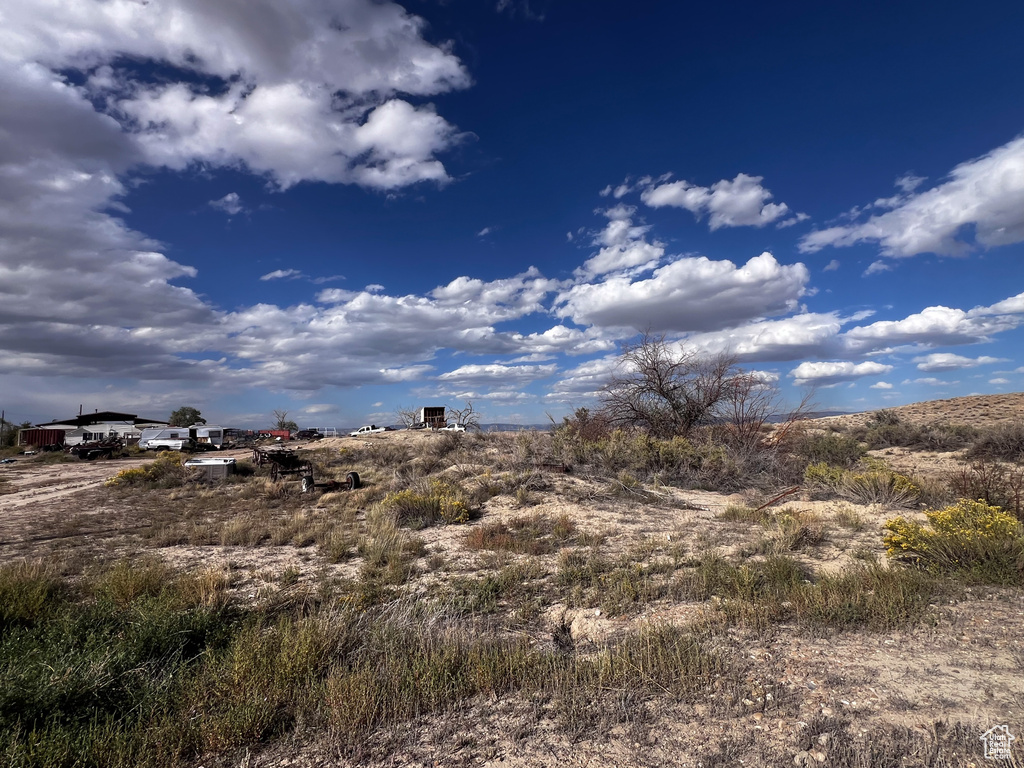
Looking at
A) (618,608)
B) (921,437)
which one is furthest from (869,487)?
(921,437)

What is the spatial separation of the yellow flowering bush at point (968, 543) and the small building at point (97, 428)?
53.8 m

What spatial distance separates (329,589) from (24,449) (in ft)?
170

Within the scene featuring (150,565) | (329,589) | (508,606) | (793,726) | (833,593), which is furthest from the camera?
(150,565)

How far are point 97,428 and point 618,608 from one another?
66.4 metres

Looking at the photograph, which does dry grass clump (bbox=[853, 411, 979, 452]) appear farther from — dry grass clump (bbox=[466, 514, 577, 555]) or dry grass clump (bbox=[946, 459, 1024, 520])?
dry grass clump (bbox=[466, 514, 577, 555])

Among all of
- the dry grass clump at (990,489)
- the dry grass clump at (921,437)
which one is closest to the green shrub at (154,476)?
the dry grass clump at (990,489)

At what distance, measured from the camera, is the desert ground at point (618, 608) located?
132 inches

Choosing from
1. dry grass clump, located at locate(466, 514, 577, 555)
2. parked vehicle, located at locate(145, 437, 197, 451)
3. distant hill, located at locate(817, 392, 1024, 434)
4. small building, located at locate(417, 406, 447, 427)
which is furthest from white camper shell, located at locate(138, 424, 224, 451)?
distant hill, located at locate(817, 392, 1024, 434)

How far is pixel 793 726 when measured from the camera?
343cm

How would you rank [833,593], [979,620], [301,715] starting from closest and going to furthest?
[301,715], [979,620], [833,593]

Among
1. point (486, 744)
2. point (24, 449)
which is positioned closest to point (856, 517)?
point (486, 744)

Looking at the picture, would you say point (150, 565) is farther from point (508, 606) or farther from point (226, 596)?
point (508, 606)

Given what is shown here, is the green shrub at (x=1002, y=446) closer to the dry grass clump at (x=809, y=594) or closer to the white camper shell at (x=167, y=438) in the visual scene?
the dry grass clump at (x=809, y=594)

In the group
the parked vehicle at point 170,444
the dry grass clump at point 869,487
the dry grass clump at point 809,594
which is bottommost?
the dry grass clump at point 809,594
